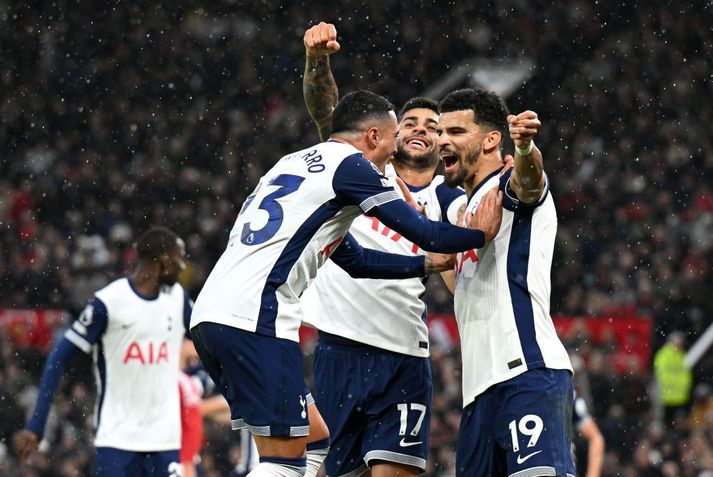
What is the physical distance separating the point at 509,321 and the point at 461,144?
2.79ft

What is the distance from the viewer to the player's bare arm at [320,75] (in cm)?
646

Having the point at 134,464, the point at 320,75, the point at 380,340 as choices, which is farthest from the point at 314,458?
the point at 134,464

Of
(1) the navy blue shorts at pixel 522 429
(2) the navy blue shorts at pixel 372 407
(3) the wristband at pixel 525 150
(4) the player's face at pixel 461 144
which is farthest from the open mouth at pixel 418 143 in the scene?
(1) the navy blue shorts at pixel 522 429

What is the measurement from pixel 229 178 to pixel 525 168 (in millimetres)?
14495

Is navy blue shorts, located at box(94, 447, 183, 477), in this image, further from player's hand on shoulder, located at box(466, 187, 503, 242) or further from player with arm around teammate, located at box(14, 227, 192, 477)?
player's hand on shoulder, located at box(466, 187, 503, 242)

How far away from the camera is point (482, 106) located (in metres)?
5.76

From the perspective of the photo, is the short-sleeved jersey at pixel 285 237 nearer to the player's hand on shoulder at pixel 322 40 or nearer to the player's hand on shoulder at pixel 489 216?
the player's hand on shoulder at pixel 489 216

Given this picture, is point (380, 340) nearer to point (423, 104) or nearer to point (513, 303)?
point (513, 303)

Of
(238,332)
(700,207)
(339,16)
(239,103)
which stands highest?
(339,16)

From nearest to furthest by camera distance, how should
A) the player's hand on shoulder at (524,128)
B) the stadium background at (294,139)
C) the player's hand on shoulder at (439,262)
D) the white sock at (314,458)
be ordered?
1. the player's hand on shoulder at (524,128)
2. the player's hand on shoulder at (439,262)
3. the white sock at (314,458)
4. the stadium background at (294,139)

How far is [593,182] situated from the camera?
18.4m

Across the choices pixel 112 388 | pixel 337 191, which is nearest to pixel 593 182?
pixel 112 388

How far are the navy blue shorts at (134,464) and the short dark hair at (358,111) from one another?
124 inches

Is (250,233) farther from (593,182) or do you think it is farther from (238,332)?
(593,182)
